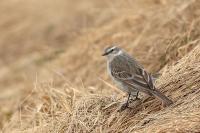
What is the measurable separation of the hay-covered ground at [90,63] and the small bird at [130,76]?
19 cm

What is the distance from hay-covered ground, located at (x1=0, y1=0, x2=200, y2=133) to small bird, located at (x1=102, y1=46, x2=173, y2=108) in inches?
7.4

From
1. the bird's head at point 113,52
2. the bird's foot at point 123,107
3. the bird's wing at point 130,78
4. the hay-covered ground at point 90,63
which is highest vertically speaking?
the bird's wing at point 130,78

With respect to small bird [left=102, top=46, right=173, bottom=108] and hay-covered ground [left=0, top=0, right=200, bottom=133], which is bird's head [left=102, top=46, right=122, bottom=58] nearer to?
small bird [left=102, top=46, right=173, bottom=108]

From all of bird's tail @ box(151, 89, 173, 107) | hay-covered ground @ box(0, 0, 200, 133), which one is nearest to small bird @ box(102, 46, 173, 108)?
bird's tail @ box(151, 89, 173, 107)

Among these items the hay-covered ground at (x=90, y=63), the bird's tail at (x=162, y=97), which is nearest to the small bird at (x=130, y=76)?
the bird's tail at (x=162, y=97)

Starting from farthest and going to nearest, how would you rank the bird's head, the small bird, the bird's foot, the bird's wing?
the bird's head < the bird's foot < the bird's wing < the small bird

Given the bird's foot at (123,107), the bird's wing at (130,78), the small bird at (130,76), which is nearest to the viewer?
the small bird at (130,76)

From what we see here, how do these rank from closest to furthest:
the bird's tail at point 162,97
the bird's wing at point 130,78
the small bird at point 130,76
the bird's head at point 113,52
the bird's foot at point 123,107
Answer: the bird's tail at point 162,97
the small bird at point 130,76
the bird's wing at point 130,78
the bird's foot at point 123,107
the bird's head at point 113,52

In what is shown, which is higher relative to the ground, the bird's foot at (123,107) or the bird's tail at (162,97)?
the bird's tail at (162,97)

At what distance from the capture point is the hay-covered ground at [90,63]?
771cm

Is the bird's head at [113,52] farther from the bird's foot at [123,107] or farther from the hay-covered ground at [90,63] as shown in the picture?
the bird's foot at [123,107]

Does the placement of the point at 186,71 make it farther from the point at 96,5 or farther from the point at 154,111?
the point at 96,5

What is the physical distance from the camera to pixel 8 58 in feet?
52.6

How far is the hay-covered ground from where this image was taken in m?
7.71
